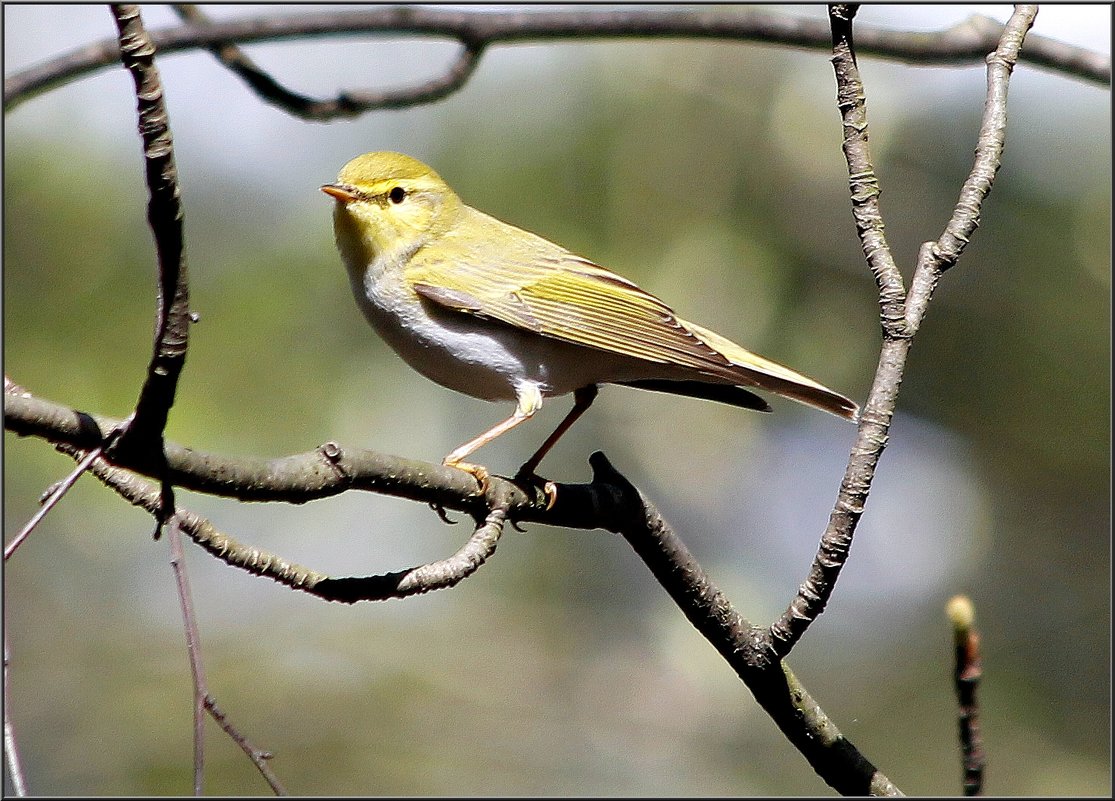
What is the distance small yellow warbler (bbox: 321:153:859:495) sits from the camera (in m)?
3.63

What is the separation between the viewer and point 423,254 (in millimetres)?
3938

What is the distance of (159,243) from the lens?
1.55 meters

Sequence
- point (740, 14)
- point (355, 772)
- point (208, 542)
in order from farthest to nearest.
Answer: point (355, 772) → point (740, 14) → point (208, 542)

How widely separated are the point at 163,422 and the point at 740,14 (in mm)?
3434

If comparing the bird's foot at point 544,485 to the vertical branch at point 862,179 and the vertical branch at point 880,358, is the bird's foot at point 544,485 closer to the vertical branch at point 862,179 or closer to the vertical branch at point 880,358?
the vertical branch at point 880,358

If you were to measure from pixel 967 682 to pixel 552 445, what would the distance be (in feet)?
5.17

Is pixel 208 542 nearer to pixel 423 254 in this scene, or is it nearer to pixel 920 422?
pixel 423 254

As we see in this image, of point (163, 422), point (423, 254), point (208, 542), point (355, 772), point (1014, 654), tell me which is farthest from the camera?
point (1014, 654)

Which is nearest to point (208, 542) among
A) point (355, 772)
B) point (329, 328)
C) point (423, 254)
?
point (423, 254)

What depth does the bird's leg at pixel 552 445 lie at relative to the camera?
2625 mm

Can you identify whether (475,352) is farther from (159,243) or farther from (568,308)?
(159,243)

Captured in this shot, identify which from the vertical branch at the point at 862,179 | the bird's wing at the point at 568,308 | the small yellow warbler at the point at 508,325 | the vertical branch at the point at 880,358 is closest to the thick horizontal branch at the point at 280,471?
the vertical branch at the point at 880,358

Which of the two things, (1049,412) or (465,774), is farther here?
A: (1049,412)

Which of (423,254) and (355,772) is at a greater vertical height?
(423,254)
